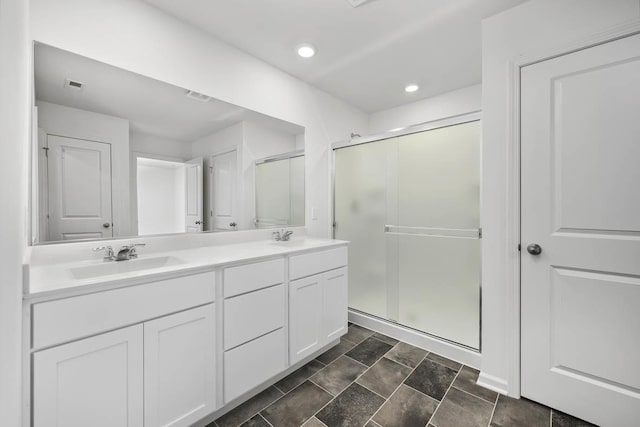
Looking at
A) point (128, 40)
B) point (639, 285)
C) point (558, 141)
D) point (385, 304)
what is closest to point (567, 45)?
point (558, 141)

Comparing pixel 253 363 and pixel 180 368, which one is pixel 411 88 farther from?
pixel 180 368

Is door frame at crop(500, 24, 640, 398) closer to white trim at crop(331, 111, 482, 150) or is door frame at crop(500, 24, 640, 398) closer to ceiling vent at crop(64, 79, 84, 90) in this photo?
white trim at crop(331, 111, 482, 150)

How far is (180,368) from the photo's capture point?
1258 mm

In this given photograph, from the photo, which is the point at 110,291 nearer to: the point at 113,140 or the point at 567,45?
the point at 113,140

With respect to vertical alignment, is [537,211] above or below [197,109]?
below

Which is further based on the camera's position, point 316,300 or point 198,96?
point 316,300

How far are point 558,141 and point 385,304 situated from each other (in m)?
1.82

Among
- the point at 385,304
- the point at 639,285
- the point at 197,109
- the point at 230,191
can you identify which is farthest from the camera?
the point at 385,304

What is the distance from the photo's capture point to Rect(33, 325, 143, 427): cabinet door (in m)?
0.94

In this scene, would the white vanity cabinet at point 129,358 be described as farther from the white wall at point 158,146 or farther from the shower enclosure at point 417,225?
the shower enclosure at point 417,225

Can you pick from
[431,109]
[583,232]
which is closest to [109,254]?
[583,232]

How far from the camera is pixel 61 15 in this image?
1329 mm

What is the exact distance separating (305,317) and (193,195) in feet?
3.90

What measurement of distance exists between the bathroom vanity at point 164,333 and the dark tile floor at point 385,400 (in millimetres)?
135
